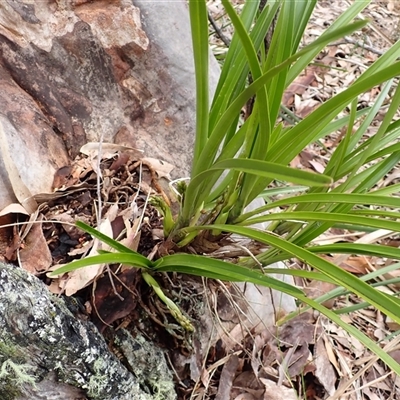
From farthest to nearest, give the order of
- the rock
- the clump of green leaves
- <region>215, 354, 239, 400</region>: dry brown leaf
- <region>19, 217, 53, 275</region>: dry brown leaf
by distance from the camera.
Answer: <region>215, 354, 239, 400</region>: dry brown leaf < the rock < <region>19, 217, 53, 275</region>: dry brown leaf < the clump of green leaves

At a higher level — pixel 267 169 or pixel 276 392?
pixel 267 169

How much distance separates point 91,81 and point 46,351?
518mm

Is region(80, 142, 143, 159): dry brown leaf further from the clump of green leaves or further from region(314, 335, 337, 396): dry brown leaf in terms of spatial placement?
region(314, 335, 337, 396): dry brown leaf

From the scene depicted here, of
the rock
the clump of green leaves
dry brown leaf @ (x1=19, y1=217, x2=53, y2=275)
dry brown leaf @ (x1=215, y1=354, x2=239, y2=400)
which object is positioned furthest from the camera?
dry brown leaf @ (x1=215, y1=354, x2=239, y2=400)

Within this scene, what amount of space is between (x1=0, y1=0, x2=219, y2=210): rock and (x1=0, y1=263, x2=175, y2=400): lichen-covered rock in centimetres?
22

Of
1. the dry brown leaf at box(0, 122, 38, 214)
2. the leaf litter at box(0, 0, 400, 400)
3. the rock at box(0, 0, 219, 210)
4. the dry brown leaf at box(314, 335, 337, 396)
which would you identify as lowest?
the dry brown leaf at box(314, 335, 337, 396)

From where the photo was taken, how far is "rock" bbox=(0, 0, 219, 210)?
824 millimetres

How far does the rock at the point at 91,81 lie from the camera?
824 mm

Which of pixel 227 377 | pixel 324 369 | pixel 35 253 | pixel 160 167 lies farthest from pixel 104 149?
pixel 324 369

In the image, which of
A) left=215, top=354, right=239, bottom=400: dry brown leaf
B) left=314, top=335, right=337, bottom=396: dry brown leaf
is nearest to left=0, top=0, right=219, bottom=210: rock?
left=215, top=354, right=239, bottom=400: dry brown leaf

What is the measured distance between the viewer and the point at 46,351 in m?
0.62

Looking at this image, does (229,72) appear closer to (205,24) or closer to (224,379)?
(205,24)

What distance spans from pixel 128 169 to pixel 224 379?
465 millimetres

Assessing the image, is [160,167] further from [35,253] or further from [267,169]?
[267,169]
